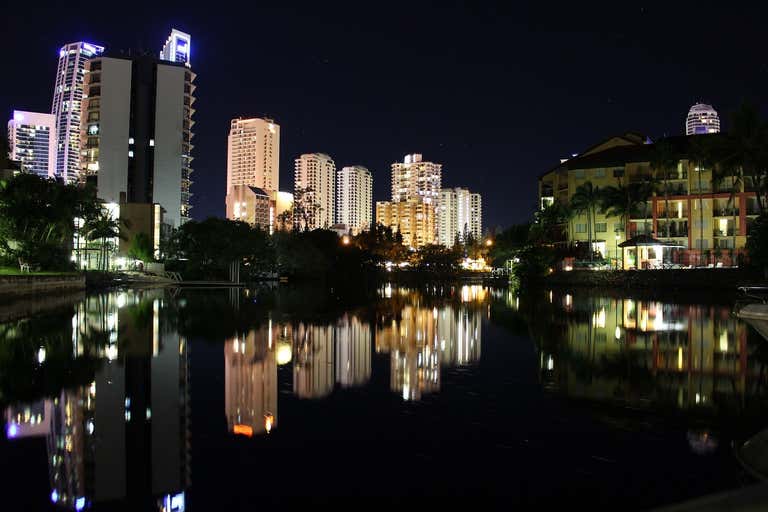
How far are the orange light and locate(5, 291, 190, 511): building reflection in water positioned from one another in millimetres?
737

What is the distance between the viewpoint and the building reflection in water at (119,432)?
287 inches

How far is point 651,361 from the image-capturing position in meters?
16.5

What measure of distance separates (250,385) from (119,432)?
3851 millimetres

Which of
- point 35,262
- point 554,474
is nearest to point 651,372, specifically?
point 554,474

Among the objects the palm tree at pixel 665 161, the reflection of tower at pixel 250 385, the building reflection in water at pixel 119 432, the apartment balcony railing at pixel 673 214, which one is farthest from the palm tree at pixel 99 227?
the apartment balcony railing at pixel 673 214

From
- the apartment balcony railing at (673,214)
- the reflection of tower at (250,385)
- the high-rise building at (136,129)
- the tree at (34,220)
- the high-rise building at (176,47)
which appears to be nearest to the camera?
the reflection of tower at (250,385)

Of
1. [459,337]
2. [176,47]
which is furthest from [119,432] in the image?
[176,47]

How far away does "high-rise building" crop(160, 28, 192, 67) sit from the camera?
141 m

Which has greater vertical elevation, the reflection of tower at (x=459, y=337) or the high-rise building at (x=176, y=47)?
the high-rise building at (x=176, y=47)

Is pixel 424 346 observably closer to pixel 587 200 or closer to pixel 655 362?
pixel 655 362

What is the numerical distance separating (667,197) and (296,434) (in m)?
76.8

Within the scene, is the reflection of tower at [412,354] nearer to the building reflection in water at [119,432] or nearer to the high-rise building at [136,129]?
the building reflection in water at [119,432]

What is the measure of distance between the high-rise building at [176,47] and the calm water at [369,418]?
134m

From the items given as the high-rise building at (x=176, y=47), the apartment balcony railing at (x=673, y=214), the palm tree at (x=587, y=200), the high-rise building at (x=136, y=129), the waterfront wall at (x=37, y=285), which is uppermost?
the high-rise building at (x=176, y=47)
